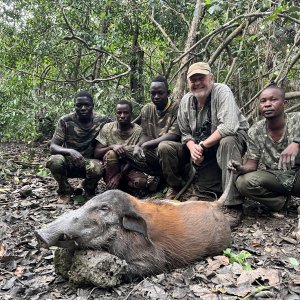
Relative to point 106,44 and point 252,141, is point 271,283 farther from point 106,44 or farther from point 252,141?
point 106,44

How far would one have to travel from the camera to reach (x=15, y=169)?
28.5 feet

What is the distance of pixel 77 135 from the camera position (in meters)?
6.56

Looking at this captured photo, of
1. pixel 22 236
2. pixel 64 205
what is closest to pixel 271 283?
pixel 22 236

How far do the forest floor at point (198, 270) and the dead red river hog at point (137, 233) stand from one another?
13cm

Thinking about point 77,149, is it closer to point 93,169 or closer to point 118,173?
point 93,169

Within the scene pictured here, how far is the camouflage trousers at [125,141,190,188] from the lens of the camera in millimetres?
5802

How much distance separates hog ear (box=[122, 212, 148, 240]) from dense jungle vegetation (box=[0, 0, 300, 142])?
4.13 m

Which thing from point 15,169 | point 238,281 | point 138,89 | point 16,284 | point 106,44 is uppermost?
point 106,44

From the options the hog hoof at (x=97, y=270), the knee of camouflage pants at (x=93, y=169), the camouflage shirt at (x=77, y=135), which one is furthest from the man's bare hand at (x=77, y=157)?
the hog hoof at (x=97, y=270)

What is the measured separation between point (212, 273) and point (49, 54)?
351 inches

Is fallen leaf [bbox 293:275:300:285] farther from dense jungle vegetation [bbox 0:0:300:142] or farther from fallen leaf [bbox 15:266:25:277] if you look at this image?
dense jungle vegetation [bbox 0:0:300:142]

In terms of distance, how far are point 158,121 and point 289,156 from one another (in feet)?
7.10

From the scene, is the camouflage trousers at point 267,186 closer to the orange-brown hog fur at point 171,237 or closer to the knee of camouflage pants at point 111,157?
the orange-brown hog fur at point 171,237

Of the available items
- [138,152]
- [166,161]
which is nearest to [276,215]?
[166,161]
